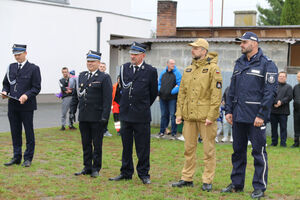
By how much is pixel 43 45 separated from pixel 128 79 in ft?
62.7

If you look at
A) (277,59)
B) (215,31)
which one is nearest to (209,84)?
(277,59)

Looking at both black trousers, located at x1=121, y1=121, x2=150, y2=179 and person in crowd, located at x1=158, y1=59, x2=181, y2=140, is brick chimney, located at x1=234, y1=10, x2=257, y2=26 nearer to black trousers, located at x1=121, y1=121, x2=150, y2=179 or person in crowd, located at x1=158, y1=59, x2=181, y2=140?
person in crowd, located at x1=158, y1=59, x2=181, y2=140

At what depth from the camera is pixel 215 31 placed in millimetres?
20031

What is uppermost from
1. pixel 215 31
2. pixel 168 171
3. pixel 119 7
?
pixel 119 7

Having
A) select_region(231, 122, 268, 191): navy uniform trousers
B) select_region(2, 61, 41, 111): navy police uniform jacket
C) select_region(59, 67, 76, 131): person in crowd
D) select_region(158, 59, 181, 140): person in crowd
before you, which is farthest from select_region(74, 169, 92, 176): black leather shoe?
select_region(59, 67, 76, 131): person in crowd

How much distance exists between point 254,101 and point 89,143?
3.01 m

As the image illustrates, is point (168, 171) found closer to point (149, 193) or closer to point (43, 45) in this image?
point (149, 193)

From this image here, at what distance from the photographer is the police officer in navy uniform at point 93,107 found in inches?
297

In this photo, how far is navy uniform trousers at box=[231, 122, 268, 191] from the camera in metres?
6.29

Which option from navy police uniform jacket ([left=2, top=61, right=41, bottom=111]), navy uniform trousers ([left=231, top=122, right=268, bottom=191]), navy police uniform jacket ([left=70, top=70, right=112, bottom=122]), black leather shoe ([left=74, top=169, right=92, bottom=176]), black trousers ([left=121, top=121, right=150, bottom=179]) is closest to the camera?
navy uniform trousers ([left=231, top=122, right=268, bottom=191])

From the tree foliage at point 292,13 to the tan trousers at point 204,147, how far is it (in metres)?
33.0

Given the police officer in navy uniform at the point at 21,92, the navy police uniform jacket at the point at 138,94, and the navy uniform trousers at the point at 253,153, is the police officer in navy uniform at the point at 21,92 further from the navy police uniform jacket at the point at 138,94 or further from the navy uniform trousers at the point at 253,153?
the navy uniform trousers at the point at 253,153

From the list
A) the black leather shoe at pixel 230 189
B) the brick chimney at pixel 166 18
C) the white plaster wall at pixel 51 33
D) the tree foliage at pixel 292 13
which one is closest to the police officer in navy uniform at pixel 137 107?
the black leather shoe at pixel 230 189

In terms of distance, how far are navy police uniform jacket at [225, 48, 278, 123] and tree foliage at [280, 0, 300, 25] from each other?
108 ft
